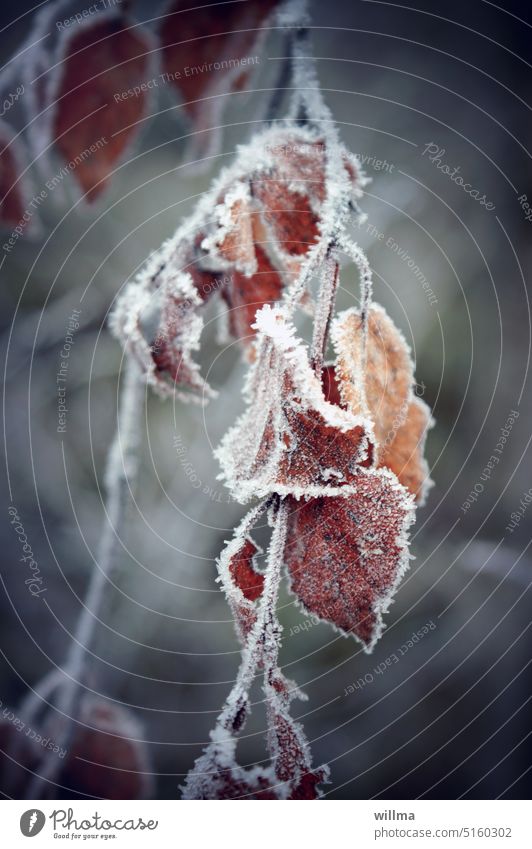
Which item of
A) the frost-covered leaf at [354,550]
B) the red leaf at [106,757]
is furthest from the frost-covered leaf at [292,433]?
the red leaf at [106,757]

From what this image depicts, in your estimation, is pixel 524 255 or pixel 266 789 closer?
pixel 266 789

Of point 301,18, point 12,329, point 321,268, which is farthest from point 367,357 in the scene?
point 12,329

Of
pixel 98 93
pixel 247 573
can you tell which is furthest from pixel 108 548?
pixel 98 93

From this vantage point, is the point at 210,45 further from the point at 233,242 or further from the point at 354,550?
the point at 354,550

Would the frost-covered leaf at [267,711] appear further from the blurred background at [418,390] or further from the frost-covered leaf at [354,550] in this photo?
the blurred background at [418,390]

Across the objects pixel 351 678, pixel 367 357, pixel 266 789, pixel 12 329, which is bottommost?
pixel 266 789

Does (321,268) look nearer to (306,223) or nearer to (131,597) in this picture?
(306,223)
